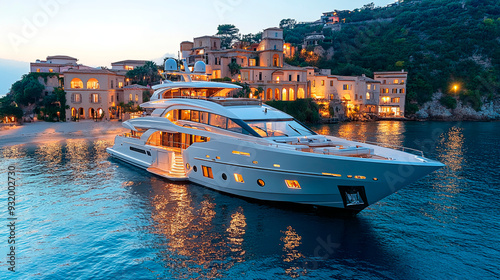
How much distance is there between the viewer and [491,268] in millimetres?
11438

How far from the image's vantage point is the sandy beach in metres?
39.7

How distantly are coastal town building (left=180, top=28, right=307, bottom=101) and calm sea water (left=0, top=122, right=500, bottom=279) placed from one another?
43.2 meters

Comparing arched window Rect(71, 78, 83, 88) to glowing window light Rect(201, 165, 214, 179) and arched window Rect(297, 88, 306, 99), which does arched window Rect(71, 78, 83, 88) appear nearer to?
arched window Rect(297, 88, 306, 99)

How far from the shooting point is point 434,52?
85.5 metres

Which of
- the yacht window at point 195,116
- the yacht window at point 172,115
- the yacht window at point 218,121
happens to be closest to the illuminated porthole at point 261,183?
the yacht window at point 218,121

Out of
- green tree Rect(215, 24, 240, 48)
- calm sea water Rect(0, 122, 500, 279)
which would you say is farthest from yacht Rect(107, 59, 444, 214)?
green tree Rect(215, 24, 240, 48)

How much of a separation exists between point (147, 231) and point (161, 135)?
10.8 metres

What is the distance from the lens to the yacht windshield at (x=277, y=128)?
18297 millimetres

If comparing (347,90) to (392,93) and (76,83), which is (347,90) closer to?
(392,93)

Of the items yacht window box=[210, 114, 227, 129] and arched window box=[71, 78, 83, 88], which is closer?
yacht window box=[210, 114, 227, 129]

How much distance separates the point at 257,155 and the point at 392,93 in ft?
228

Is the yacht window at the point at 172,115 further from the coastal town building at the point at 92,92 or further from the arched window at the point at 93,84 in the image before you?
the arched window at the point at 93,84

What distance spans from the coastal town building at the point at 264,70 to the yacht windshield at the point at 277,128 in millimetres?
42367

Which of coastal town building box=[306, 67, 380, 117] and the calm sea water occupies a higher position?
coastal town building box=[306, 67, 380, 117]
